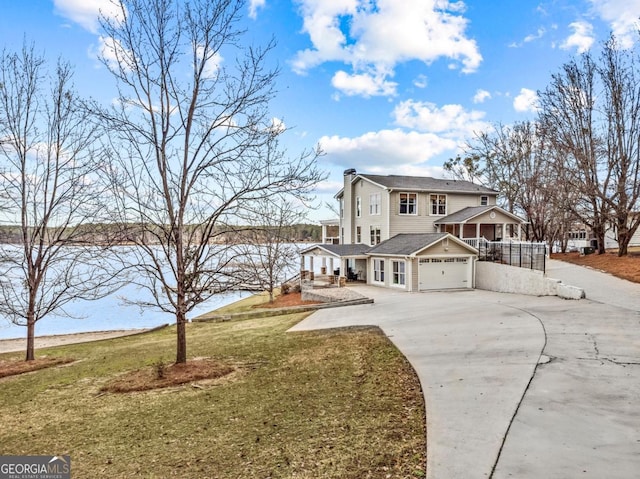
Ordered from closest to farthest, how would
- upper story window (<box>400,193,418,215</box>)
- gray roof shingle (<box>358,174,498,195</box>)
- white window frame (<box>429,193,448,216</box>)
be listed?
upper story window (<box>400,193,418,215</box>) < gray roof shingle (<box>358,174,498,195</box>) < white window frame (<box>429,193,448,216</box>)

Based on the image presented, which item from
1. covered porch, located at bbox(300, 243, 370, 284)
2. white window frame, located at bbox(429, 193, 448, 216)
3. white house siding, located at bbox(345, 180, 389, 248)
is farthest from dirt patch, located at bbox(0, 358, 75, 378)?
white window frame, located at bbox(429, 193, 448, 216)

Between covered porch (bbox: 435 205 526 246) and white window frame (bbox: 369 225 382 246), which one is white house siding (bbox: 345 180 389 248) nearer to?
white window frame (bbox: 369 225 382 246)

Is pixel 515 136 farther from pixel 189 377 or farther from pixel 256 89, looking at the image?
pixel 189 377

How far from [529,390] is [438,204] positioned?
2293 centimetres

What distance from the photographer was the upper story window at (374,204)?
27008 mm

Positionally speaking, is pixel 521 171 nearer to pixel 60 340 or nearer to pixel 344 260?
pixel 344 260

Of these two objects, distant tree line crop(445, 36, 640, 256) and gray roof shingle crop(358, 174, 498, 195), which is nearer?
distant tree line crop(445, 36, 640, 256)

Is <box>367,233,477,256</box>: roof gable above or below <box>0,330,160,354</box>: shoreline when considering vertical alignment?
→ above

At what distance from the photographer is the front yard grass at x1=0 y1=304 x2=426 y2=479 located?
4125mm

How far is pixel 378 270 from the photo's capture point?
24.4 meters

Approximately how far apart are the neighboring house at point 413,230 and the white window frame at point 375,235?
2.8 inches

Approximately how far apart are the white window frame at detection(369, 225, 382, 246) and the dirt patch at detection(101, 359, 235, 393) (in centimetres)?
1980

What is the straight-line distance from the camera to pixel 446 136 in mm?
33406

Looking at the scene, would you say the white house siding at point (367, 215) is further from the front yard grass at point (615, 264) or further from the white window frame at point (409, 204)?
the front yard grass at point (615, 264)
